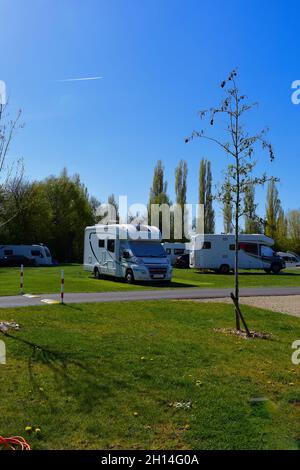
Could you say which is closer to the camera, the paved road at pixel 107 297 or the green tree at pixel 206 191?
the paved road at pixel 107 297

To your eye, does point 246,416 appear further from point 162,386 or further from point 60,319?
point 60,319

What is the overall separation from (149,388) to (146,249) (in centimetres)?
1810

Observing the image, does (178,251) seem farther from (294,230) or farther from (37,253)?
(294,230)

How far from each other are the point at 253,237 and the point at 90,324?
2686 cm

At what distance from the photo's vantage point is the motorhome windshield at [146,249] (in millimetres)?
23625

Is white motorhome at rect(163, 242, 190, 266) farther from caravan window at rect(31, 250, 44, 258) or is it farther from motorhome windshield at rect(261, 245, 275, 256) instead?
caravan window at rect(31, 250, 44, 258)

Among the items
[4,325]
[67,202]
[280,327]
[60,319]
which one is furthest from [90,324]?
[67,202]

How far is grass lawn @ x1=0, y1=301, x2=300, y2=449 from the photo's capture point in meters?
4.45

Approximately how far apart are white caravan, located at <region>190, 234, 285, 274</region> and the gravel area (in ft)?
54.9

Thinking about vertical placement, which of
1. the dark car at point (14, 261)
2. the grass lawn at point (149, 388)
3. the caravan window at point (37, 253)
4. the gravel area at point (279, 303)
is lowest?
the gravel area at point (279, 303)

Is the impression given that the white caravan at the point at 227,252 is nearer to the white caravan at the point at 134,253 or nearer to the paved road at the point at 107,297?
the white caravan at the point at 134,253

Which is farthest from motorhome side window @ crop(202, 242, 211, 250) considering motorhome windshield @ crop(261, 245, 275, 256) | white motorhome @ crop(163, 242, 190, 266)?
white motorhome @ crop(163, 242, 190, 266)

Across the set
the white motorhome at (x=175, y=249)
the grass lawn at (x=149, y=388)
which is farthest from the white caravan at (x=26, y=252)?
the grass lawn at (x=149, y=388)

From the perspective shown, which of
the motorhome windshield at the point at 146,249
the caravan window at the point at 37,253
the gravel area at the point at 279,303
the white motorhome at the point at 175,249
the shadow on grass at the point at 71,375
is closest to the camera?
the shadow on grass at the point at 71,375
